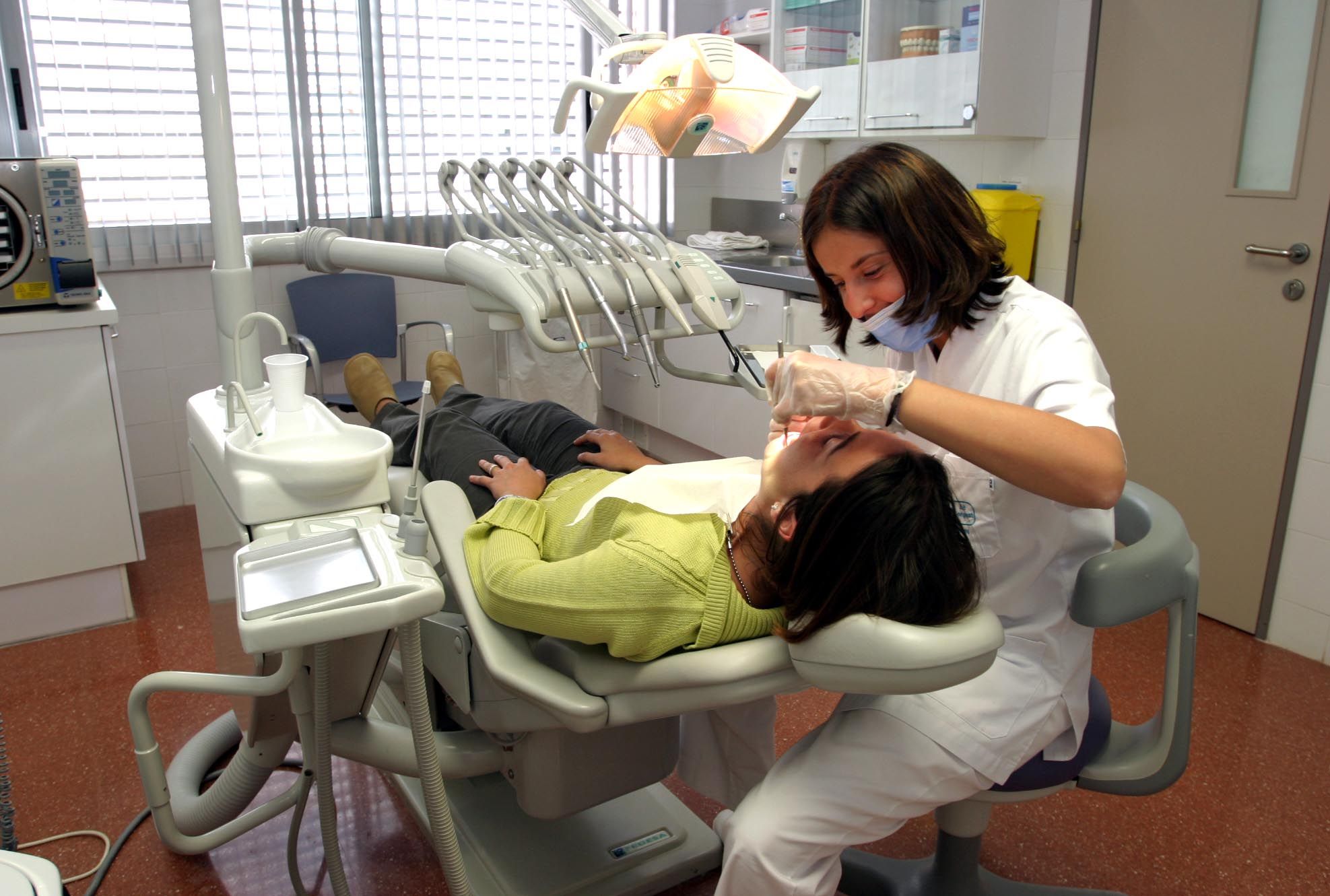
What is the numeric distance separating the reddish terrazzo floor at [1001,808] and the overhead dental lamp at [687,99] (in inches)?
50.7

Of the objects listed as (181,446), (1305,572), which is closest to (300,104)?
(181,446)

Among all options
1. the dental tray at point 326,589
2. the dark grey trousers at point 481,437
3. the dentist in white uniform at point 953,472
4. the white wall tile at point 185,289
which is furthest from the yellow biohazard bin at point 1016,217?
the white wall tile at point 185,289

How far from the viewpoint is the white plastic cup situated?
1.56 m

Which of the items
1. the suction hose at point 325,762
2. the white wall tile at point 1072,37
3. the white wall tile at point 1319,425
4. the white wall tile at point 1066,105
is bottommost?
the suction hose at point 325,762

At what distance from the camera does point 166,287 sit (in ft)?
11.8

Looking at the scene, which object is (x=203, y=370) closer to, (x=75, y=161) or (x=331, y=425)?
(x=75, y=161)

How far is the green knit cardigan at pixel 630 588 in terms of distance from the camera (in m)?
1.23

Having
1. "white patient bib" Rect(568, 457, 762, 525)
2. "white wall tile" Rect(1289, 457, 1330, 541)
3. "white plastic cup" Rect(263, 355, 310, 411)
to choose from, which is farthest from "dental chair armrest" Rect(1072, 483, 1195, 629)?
"white wall tile" Rect(1289, 457, 1330, 541)

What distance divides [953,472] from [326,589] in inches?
32.1

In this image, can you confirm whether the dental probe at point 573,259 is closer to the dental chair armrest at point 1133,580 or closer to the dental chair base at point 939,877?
the dental chair armrest at point 1133,580

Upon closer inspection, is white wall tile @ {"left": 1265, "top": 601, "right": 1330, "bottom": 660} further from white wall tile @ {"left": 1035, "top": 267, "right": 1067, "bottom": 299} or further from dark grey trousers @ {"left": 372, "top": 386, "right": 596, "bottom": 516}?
dark grey trousers @ {"left": 372, "top": 386, "right": 596, "bottom": 516}

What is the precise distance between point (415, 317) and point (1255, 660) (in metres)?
3.12

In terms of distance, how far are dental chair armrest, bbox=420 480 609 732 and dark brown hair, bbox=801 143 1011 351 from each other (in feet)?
2.14

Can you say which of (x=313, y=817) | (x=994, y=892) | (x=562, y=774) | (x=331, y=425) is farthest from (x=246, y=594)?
(x=994, y=892)
